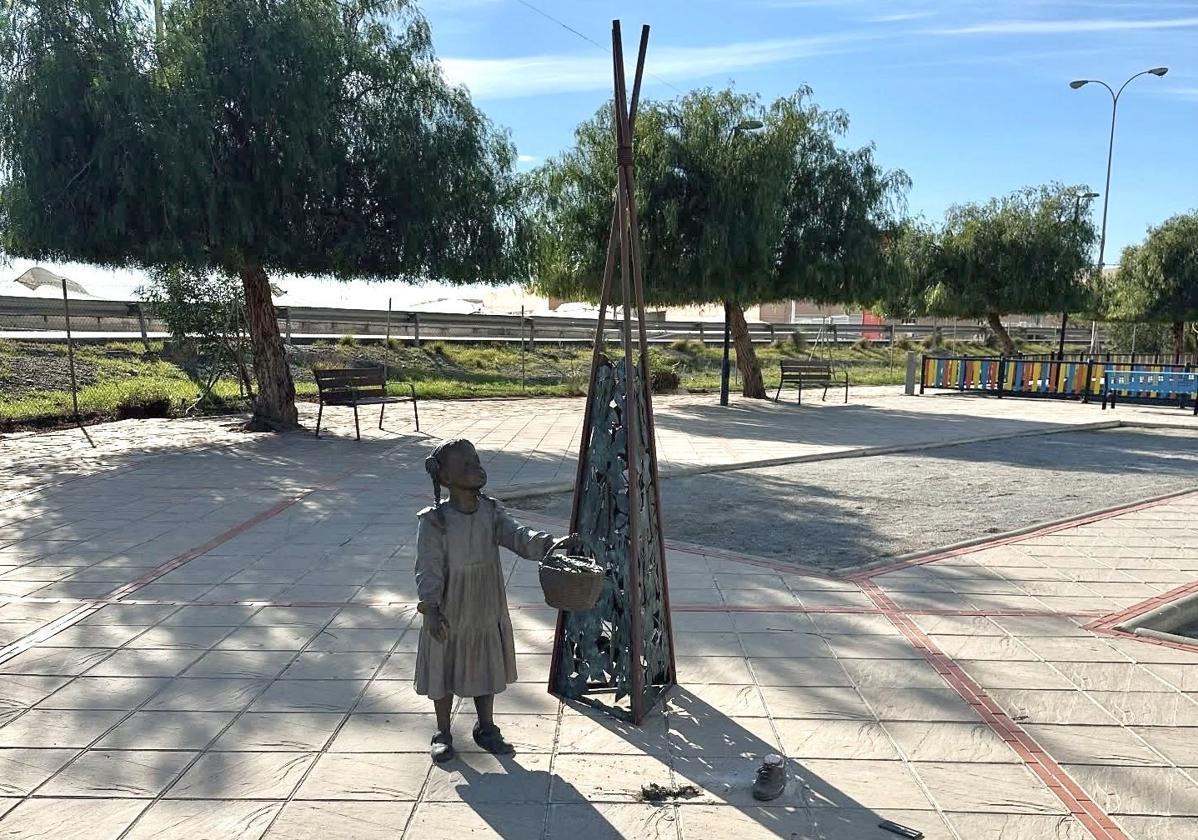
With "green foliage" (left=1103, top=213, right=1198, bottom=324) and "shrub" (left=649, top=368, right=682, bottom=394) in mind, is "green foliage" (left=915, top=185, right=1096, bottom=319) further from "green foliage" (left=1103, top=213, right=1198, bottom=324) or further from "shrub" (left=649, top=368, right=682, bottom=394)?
"shrub" (left=649, top=368, right=682, bottom=394)

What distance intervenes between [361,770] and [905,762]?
1.95 metres

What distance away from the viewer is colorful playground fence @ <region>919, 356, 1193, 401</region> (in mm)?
20078

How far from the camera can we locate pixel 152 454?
10.6 m

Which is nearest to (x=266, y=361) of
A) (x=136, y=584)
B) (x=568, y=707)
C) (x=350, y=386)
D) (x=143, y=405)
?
(x=350, y=386)

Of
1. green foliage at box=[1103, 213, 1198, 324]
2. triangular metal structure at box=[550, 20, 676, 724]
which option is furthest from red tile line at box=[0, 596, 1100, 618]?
green foliage at box=[1103, 213, 1198, 324]

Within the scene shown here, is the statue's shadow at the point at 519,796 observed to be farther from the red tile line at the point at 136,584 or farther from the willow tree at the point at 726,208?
the willow tree at the point at 726,208

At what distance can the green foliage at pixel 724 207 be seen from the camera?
1609cm

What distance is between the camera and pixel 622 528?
3.77 meters

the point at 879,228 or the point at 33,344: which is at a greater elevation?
the point at 879,228

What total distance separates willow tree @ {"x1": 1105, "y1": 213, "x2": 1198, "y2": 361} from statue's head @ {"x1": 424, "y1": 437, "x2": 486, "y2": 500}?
99.8 ft

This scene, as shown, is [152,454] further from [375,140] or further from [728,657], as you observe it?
[728,657]

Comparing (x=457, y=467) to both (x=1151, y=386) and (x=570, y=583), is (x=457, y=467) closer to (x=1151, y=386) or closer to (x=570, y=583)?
(x=570, y=583)

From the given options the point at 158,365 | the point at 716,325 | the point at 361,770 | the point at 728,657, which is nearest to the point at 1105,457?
the point at 728,657

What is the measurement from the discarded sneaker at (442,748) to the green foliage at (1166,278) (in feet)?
100
